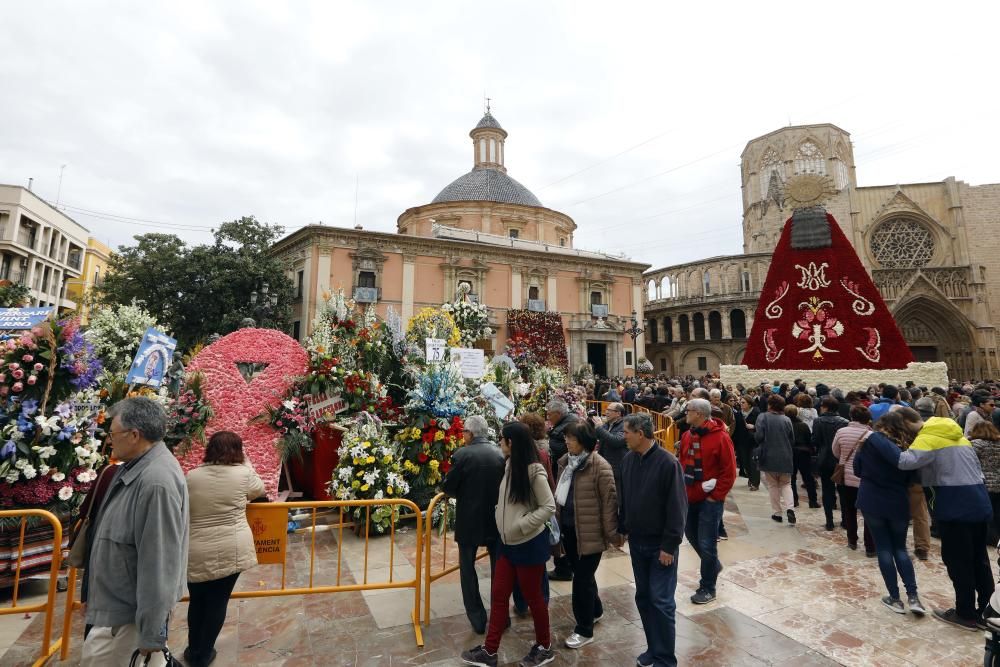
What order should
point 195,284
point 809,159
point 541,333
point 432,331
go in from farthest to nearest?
point 809,159 < point 541,333 < point 195,284 < point 432,331

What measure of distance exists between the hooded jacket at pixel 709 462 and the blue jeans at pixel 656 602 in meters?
1.25

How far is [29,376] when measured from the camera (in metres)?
4.45

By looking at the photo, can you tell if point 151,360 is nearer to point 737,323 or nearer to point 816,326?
point 816,326

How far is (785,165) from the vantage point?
42531mm

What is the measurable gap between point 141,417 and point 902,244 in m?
45.3

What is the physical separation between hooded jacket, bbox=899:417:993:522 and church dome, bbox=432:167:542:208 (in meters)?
28.7

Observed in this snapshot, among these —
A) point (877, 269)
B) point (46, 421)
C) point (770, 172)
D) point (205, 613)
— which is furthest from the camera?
point (770, 172)

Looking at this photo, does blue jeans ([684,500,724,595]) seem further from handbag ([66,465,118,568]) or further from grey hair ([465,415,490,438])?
handbag ([66,465,118,568])

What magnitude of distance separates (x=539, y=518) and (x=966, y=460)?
3.67 metres

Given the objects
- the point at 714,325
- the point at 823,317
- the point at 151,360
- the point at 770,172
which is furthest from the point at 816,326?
the point at 770,172

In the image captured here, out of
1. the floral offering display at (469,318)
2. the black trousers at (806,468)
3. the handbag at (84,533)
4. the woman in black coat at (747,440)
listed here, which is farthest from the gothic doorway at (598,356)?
the handbag at (84,533)

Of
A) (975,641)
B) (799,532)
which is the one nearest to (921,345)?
(799,532)

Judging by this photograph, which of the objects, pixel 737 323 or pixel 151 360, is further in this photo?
pixel 737 323

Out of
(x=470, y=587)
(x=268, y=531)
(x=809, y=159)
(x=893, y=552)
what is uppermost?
(x=809, y=159)
